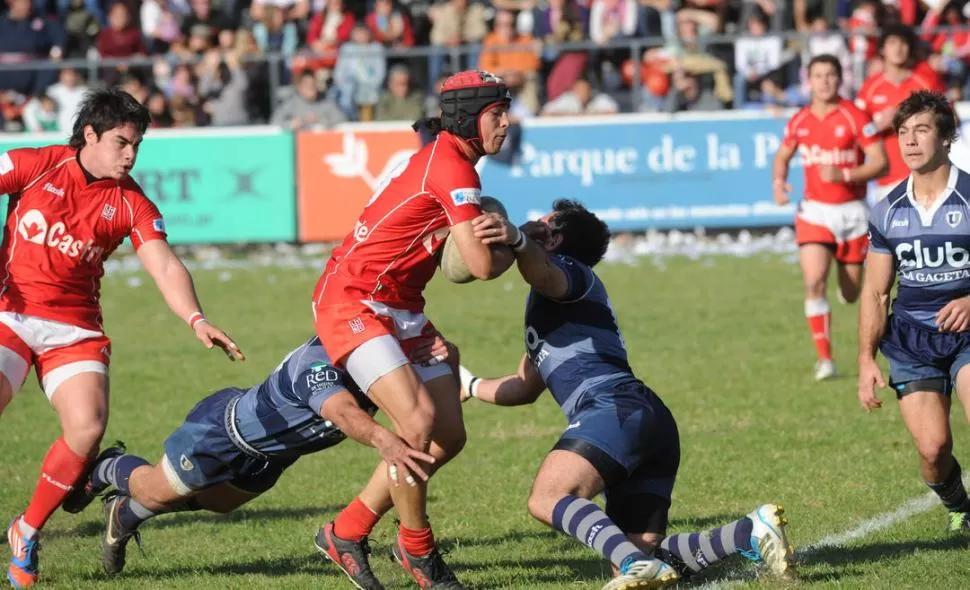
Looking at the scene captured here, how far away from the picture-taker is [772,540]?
5742 mm

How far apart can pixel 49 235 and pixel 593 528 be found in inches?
117

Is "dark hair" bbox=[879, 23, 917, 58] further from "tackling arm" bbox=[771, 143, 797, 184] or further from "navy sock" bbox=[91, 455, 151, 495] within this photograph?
"navy sock" bbox=[91, 455, 151, 495]

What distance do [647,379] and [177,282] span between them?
5.21m

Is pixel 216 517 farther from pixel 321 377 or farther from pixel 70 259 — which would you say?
pixel 321 377

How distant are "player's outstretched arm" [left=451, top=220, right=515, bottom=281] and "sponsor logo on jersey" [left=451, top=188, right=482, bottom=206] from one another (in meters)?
0.09

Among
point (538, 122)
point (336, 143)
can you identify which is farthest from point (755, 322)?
point (336, 143)

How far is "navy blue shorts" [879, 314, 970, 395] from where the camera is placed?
6.70 metres

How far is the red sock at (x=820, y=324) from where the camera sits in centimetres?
1121

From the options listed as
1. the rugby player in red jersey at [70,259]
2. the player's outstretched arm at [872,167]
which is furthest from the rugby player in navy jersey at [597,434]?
the player's outstretched arm at [872,167]

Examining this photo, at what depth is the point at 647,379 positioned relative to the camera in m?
Answer: 11.3

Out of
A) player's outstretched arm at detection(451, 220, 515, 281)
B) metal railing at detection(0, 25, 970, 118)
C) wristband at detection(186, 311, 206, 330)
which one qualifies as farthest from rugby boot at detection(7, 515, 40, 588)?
metal railing at detection(0, 25, 970, 118)

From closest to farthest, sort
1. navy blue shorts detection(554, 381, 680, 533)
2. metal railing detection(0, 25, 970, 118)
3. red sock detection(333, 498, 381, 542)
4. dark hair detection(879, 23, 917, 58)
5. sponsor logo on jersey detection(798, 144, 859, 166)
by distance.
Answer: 1. navy blue shorts detection(554, 381, 680, 533)
2. red sock detection(333, 498, 381, 542)
3. sponsor logo on jersey detection(798, 144, 859, 166)
4. dark hair detection(879, 23, 917, 58)
5. metal railing detection(0, 25, 970, 118)

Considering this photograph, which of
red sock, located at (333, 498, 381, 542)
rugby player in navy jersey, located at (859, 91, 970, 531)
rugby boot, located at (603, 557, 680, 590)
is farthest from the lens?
rugby player in navy jersey, located at (859, 91, 970, 531)

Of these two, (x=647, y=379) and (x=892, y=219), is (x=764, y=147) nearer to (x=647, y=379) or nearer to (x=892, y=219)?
(x=647, y=379)
